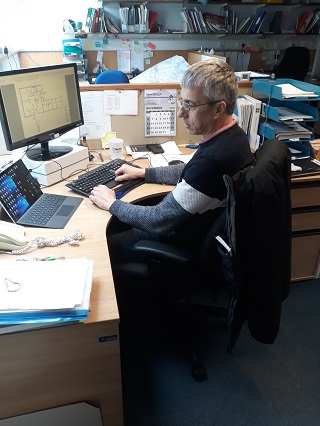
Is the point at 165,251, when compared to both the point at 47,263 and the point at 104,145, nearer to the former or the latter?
the point at 47,263

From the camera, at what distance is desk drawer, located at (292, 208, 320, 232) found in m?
1.89

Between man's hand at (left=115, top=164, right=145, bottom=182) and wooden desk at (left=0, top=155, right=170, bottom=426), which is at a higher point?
man's hand at (left=115, top=164, right=145, bottom=182)

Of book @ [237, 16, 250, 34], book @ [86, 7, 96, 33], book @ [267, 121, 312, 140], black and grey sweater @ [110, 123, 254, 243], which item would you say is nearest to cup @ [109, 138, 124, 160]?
black and grey sweater @ [110, 123, 254, 243]

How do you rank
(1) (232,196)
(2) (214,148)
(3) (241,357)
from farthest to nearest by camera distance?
(3) (241,357), (2) (214,148), (1) (232,196)

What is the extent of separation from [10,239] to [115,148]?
939 millimetres

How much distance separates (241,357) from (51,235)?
3.52ft

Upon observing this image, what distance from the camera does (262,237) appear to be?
110 cm

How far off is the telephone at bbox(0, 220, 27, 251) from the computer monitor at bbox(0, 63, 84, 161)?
492mm

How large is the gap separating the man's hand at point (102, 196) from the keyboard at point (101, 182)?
0.17ft

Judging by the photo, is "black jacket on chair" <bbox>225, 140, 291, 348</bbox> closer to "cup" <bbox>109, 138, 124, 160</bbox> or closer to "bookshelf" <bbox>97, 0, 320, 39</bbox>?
"cup" <bbox>109, 138, 124, 160</bbox>

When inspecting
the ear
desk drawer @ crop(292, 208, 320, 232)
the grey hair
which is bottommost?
desk drawer @ crop(292, 208, 320, 232)

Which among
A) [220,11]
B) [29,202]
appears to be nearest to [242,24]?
[220,11]

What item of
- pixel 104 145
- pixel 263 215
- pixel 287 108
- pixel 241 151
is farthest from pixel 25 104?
pixel 287 108

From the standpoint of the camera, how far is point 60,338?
912 mm
